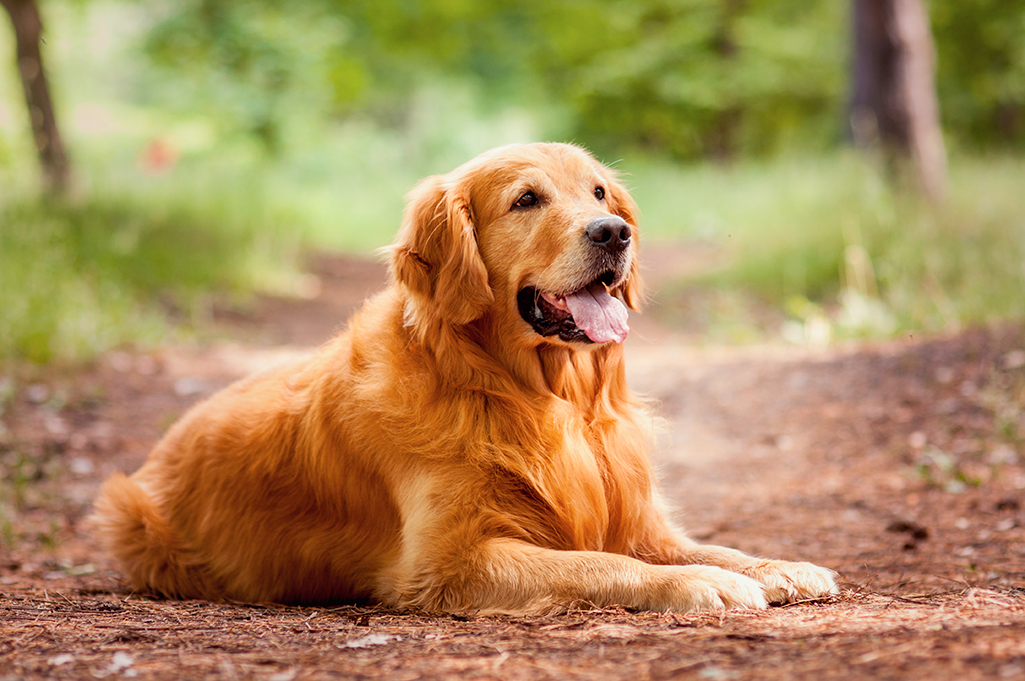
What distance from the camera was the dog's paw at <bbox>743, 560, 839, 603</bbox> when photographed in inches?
110

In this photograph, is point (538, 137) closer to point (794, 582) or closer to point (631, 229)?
point (631, 229)

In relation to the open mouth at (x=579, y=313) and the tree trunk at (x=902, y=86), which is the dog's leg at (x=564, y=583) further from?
the tree trunk at (x=902, y=86)

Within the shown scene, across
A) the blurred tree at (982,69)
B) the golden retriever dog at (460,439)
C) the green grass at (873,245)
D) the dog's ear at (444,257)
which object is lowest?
the golden retriever dog at (460,439)

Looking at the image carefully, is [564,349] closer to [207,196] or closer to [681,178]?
[207,196]

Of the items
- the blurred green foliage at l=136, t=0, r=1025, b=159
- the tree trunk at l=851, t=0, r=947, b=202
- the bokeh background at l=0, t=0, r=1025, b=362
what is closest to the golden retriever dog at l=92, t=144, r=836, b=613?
the bokeh background at l=0, t=0, r=1025, b=362

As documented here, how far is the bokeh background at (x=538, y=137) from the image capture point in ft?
25.8

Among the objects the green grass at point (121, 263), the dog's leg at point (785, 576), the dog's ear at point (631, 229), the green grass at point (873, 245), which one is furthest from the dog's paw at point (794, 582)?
the green grass at point (121, 263)

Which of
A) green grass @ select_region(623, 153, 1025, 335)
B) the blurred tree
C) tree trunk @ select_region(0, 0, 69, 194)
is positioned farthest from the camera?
the blurred tree

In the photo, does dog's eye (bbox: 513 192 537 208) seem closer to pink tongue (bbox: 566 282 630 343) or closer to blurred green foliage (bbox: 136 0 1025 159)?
pink tongue (bbox: 566 282 630 343)

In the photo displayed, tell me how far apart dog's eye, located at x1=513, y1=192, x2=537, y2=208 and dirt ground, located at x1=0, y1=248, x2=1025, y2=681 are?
3.07ft

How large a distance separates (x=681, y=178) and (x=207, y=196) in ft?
30.2

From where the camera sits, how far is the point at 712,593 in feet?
8.45

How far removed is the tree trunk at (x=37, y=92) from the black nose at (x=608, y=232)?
8.47 metres

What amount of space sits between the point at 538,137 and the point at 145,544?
25.6 m
